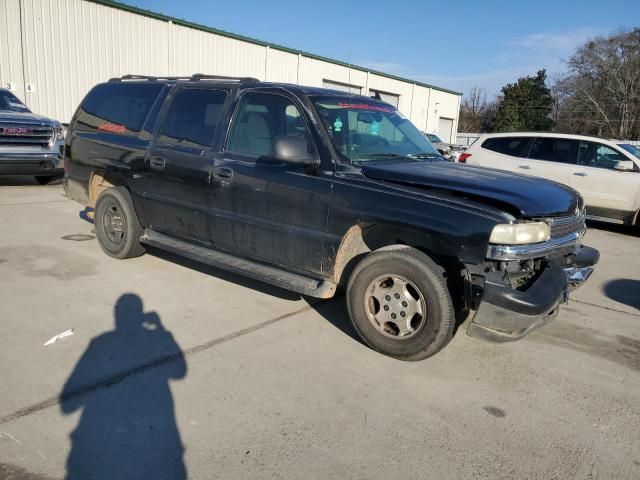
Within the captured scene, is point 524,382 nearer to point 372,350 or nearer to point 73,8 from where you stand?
point 372,350

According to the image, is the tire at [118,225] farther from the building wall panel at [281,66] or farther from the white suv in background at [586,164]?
the building wall panel at [281,66]

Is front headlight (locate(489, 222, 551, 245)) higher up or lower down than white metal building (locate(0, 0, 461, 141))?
lower down

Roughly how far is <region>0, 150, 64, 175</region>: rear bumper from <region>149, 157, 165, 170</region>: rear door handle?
5.99m

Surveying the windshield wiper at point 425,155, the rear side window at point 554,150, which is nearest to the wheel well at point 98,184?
the windshield wiper at point 425,155

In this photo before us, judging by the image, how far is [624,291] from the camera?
19.1 ft

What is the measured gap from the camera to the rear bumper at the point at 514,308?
3.17 meters

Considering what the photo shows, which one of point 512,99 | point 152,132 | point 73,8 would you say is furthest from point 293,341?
point 512,99

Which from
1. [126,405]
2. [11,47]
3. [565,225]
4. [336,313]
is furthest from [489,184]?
[11,47]

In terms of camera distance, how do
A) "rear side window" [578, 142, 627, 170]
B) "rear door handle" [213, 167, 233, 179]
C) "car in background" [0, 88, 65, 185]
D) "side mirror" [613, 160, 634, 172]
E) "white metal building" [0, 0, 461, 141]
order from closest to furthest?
1. "rear door handle" [213, 167, 233, 179]
2. "side mirror" [613, 160, 634, 172]
3. "car in background" [0, 88, 65, 185]
4. "rear side window" [578, 142, 627, 170]
5. "white metal building" [0, 0, 461, 141]

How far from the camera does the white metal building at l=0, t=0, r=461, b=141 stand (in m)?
15.1

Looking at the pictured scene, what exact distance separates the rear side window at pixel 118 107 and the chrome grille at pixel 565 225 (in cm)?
401

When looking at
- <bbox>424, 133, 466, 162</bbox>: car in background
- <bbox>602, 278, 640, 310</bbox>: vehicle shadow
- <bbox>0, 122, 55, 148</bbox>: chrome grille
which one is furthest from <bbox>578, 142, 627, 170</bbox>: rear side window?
<bbox>0, 122, 55, 148</bbox>: chrome grille

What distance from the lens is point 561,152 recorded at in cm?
997

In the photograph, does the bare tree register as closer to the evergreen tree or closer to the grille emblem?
the evergreen tree
